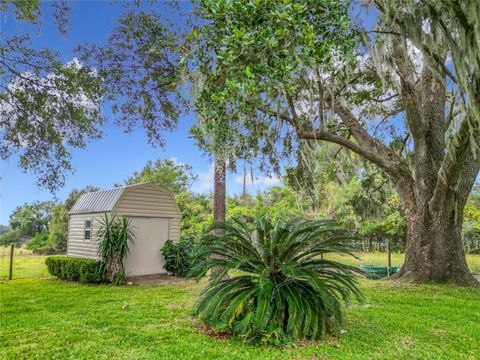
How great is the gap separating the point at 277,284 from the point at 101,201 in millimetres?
8012

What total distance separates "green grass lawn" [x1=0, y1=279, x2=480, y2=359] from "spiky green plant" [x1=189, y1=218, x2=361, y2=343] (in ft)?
0.62

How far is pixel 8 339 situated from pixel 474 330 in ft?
17.1

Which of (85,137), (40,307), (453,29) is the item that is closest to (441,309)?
(453,29)

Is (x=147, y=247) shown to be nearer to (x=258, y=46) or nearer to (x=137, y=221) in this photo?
(x=137, y=221)

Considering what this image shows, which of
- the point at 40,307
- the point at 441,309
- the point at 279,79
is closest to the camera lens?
the point at 279,79

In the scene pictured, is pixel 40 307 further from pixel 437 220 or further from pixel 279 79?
pixel 437 220

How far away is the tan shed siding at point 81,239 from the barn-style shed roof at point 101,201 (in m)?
0.18

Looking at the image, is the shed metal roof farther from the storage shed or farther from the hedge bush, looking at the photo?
the hedge bush

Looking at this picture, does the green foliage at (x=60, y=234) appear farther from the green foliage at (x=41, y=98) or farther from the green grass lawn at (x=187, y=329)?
the green grass lawn at (x=187, y=329)

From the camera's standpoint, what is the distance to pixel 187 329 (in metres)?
3.86

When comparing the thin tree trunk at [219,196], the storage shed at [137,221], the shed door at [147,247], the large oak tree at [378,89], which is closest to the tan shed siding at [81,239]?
the storage shed at [137,221]

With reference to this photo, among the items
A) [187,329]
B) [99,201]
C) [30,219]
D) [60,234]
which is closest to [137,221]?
[99,201]

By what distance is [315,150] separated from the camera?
7.56 metres

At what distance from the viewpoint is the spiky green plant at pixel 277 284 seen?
3.38 meters
